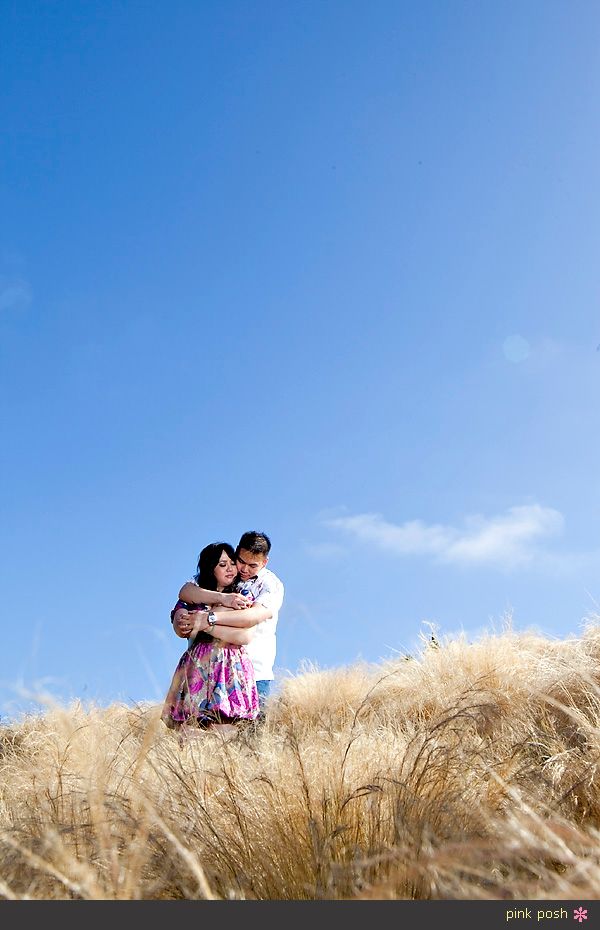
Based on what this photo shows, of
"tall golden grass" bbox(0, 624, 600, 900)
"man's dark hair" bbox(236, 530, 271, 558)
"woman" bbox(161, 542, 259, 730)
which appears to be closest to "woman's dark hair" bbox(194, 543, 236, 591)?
"woman" bbox(161, 542, 259, 730)

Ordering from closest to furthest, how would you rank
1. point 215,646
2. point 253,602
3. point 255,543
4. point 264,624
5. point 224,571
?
1. point 215,646
2. point 224,571
3. point 253,602
4. point 255,543
5. point 264,624

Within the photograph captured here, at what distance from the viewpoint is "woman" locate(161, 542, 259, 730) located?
5145 mm

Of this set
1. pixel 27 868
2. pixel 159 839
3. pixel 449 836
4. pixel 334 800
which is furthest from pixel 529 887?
pixel 27 868

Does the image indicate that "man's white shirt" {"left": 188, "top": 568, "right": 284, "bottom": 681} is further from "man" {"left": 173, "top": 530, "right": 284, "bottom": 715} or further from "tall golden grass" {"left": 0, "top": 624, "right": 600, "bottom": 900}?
"tall golden grass" {"left": 0, "top": 624, "right": 600, "bottom": 900}

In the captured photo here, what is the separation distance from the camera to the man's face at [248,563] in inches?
242

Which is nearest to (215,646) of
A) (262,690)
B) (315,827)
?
(262,690)

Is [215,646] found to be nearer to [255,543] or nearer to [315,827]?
[255,543]

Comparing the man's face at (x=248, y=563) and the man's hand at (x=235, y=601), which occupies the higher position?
the man's face at (x=248, y=563)

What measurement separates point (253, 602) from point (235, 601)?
32cm

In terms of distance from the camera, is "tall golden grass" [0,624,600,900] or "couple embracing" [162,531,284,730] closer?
"tall golden grass" [0,624,600,900]

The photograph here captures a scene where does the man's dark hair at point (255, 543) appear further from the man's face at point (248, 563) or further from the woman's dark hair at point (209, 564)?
the woman's dark hair at point (209, 564)

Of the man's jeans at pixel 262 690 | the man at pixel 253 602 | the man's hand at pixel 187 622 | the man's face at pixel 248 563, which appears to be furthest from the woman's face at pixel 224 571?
the man's jeans at pixel 262 690

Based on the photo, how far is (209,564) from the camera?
546cm

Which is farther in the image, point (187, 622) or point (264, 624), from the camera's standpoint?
point (264, 624)
